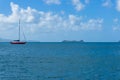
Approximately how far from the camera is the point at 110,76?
45719 mm

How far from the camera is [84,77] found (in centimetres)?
4362

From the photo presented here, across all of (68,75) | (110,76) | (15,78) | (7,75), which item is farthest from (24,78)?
(110,76)

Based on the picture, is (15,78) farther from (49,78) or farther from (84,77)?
(84,77)

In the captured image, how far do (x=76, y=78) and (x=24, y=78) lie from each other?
820 cm

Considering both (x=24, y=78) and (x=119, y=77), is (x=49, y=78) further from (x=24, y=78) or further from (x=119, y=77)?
(x=119, y=77)

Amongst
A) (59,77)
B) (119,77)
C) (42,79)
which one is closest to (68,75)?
(59,77)

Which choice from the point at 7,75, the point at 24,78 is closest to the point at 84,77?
the point at 24,78

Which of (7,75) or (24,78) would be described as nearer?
(24,78)

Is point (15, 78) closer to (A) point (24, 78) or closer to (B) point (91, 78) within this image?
(A) point (24, 78)

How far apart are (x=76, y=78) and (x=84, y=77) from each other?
5.73 ft

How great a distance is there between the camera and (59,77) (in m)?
43.4

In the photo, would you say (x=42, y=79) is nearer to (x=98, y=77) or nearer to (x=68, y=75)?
(x=68, y=75)

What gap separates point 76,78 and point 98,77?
157 inches

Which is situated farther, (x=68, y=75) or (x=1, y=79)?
(x=68, y=75)
